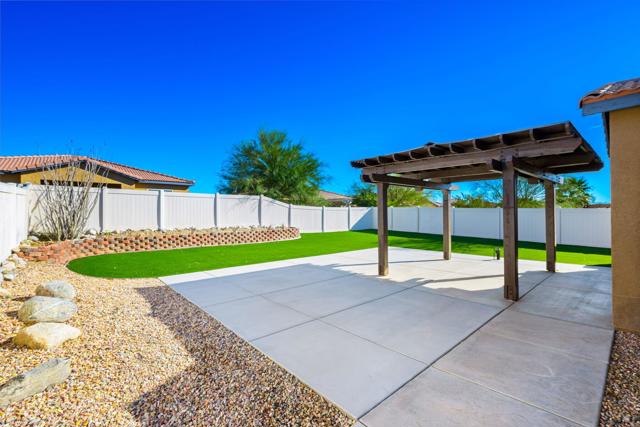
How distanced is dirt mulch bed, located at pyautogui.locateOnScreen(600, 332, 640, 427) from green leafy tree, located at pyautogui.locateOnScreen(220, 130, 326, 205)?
18.5 m

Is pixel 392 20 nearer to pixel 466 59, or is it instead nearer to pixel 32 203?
pixel 466 59

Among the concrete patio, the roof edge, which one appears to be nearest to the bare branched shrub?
the concrete patio

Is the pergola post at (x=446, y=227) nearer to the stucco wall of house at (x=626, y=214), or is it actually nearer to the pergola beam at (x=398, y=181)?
the pergola beam at (x=398, y=181)

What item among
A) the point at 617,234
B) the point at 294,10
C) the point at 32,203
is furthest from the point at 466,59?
the point at 32,203

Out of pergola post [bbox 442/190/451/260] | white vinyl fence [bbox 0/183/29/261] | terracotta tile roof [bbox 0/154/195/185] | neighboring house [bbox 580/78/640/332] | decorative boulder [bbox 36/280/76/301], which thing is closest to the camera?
neighboring house [bbox 580/78/640/332]

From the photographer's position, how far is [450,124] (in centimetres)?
2383

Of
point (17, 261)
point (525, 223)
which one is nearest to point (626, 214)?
point (17, 261)

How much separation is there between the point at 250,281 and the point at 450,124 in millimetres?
23749

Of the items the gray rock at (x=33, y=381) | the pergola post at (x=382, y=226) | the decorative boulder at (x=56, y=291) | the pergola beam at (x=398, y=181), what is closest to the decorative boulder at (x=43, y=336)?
the gray rock at (x=33, y=381)

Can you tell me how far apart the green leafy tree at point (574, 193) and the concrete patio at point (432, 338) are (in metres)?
15.9

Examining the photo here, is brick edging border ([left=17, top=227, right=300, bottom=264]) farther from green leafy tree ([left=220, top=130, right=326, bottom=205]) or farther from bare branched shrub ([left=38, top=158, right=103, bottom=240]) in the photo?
green leafy tree ([left=220, top=130, right=326, bottom=205])

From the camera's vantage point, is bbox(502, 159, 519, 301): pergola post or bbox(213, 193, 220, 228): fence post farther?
bbox(213, 193, 220, 228): fence post

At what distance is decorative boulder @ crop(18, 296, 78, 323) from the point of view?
3207 millimetres

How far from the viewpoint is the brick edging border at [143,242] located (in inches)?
290
